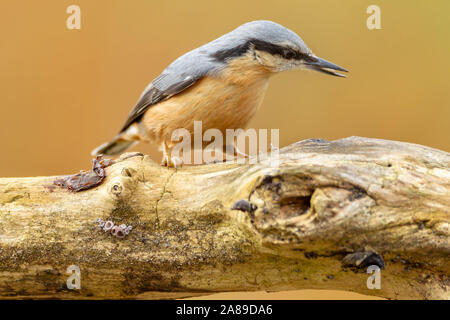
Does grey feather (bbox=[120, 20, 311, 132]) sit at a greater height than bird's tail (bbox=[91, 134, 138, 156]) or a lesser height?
greater

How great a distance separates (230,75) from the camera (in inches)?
93.7

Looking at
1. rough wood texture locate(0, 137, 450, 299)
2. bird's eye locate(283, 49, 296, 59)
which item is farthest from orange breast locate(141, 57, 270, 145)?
rough wood texture locate(0, 137, 450, 299)

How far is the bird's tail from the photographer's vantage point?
3.07 metres

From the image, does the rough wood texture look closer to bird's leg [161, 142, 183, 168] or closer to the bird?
bird's leg [161, 142, 183, 168]

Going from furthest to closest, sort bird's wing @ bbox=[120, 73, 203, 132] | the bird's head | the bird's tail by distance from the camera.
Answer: the bird's tail < bird's wing @ bbox=[120, 73, 203, 132] < the bird's head

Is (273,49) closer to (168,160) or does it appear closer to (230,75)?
(230,75)

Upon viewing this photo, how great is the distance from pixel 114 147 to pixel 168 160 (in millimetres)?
822

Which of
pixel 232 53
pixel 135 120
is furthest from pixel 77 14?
pixel 232 53

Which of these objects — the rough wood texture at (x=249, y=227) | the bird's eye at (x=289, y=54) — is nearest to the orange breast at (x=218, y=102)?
the bird's eye at (x=289, y=54)

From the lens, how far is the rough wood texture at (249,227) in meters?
1.56

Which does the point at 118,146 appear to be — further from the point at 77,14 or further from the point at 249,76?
the point at 249,76

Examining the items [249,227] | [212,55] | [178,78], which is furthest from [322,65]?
[249,227]

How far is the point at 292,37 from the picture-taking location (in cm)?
231

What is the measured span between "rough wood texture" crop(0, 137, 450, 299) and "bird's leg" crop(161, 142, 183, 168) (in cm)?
18
